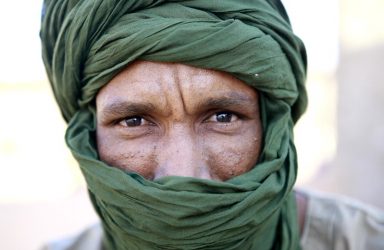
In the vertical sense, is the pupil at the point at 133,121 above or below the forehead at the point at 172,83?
below

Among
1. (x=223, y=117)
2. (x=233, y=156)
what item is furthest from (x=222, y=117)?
(x=233, y=156)

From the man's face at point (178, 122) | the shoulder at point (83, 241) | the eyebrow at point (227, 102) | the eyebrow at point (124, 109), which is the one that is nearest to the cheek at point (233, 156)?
the man's face at point (178, 122)

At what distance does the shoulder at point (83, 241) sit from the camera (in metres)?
2.54

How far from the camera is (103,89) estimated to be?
1905 mm

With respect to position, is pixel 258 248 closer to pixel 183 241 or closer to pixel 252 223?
pixel 252 223

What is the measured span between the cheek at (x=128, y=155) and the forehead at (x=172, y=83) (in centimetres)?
17

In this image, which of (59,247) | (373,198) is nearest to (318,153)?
(373,198)

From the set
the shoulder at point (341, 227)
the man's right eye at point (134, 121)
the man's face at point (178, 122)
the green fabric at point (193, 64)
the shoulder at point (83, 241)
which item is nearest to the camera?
the green fabric at point (193, 64)

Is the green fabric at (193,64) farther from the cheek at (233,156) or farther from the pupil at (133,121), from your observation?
the pupil at (133,121)

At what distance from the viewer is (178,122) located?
182 cm

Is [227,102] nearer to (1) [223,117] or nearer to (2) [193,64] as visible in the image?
(1) [223,117]

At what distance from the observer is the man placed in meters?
1.70

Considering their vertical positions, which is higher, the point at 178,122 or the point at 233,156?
the point at 178,122

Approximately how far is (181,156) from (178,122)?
125 mm
